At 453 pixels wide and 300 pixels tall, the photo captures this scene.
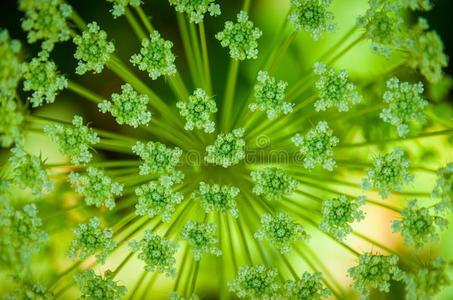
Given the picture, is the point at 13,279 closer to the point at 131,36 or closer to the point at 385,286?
the point at 131,36

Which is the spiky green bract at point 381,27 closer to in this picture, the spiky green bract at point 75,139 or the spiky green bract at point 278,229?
the spiky green bract at point 278,229

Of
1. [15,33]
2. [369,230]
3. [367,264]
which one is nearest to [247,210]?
[367,264]

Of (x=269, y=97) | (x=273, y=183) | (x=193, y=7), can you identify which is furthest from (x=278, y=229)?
(x=193, y=7)

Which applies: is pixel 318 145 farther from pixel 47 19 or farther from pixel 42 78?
pixel 47 19

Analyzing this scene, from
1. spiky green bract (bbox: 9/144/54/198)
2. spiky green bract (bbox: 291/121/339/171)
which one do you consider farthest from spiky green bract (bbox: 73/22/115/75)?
spiky green bract (bbox: 291/121/339/171)

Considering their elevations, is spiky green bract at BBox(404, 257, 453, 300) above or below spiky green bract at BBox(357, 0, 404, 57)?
below

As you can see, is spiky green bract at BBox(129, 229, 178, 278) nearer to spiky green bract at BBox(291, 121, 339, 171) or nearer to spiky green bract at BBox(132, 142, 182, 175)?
spiky green bract at BBox(132, 142, 182, 175)

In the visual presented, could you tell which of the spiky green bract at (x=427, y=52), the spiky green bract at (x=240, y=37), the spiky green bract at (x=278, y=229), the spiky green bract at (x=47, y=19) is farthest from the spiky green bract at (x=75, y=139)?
the spiky green bract at (x=427, y=52)
